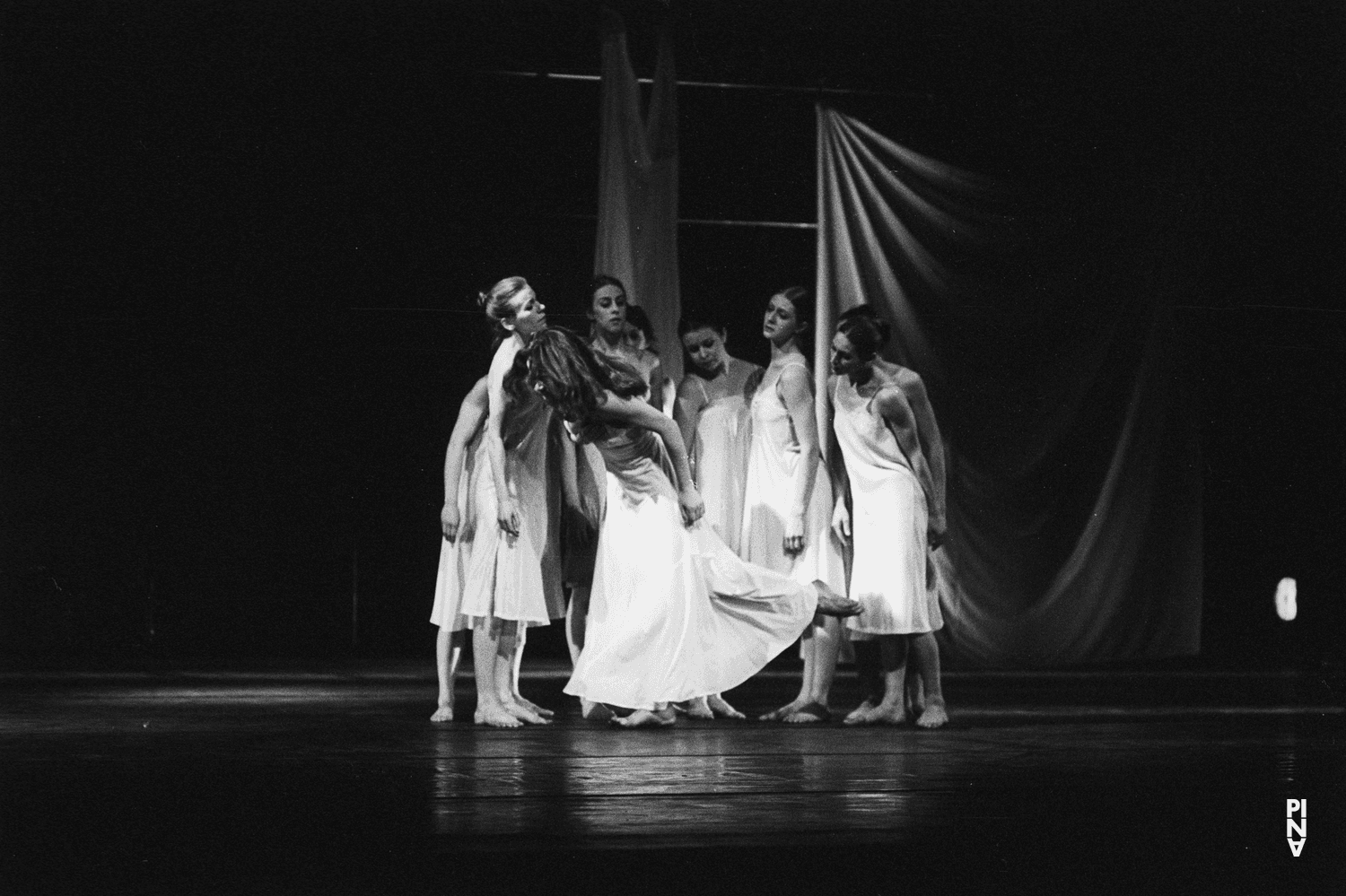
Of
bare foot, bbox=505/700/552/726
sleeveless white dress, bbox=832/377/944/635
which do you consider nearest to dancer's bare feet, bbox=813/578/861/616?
sleeveless white dress, bbox=832/377/944/635

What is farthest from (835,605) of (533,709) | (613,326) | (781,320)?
(613,326)

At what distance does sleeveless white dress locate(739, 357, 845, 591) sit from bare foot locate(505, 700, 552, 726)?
92 centimetres

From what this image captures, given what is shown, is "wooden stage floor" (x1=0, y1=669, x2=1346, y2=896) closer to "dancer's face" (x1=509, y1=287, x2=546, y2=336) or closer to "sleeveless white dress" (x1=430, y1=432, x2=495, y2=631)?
"sleeveless white dress" (x1=430, y1=432, x2=495, y2=631)

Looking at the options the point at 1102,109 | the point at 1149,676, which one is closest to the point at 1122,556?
the point at 1149,676

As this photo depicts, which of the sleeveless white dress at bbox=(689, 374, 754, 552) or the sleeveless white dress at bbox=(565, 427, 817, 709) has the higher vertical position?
the sleeveless white dress at bbox=(689, 374, 754, 552)

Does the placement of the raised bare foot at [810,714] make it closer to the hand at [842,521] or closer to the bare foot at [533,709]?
the hand at [842,521]

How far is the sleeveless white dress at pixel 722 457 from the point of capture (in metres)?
5.99

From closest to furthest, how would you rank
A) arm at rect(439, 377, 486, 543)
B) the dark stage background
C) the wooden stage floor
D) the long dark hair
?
the wooden stage floor < the long dark hair < arm at rect(439, 377, 486, 543) < the dark stage background

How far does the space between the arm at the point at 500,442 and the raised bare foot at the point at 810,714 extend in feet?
3.58

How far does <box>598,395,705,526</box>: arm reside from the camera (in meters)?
5.00

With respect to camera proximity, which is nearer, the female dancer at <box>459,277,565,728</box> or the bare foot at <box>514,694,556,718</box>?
the female dancer at <box>459,277,565,728</box>

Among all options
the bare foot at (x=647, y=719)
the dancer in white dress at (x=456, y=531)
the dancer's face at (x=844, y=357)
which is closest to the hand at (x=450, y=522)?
the dancer in white dress at (x=456, y=531)

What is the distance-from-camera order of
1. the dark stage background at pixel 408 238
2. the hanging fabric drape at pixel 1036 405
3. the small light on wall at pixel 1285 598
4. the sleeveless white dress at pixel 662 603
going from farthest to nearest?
the small light on wall at pixel 1285 598
the hanging fabric drape at pixel 1036 405
the dark stage background at pixel 408 238
the sleeveless white dress at pixel 662 603

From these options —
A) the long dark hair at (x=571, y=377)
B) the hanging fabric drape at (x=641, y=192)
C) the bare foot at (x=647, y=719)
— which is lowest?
the bare foot at (x=647, y=719)
